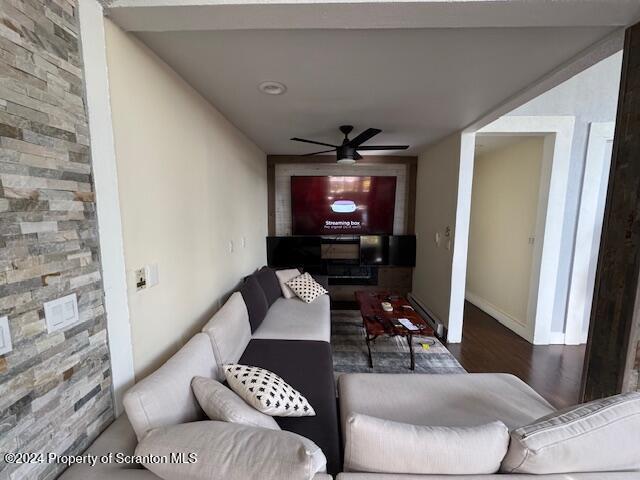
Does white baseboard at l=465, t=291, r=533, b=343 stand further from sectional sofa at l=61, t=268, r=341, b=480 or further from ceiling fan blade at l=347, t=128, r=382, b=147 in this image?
ceiling fan blade at l=347, t=128, r=382, b=147

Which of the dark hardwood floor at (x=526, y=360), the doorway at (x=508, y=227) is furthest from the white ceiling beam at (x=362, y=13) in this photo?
the dark hardwood floor at (x=526, y=360)

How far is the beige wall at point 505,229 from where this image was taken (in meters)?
3.08

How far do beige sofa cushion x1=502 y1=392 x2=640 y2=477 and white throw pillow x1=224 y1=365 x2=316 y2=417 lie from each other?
2.67 feet

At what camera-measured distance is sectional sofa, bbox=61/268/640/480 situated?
31.7 inches

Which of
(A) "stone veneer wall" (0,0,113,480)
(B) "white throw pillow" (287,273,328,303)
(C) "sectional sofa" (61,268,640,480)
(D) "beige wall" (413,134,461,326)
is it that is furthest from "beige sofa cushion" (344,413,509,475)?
(D) "beige wall" (413,134,461,326)

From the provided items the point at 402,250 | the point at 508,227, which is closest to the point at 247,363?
the point at 402,250

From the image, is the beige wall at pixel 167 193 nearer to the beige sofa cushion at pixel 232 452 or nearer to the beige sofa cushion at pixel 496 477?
the beige sofa cushion at pixel 232 452

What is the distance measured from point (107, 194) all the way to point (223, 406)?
3.32ft

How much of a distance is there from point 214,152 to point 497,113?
8.04 ft

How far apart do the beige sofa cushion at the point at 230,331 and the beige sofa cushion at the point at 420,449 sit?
0.92 m

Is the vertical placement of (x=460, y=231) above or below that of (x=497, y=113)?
below

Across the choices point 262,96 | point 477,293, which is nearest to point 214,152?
point 262,96

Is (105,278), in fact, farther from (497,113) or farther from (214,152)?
(497,113)

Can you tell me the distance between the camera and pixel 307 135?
2984 millimetres
